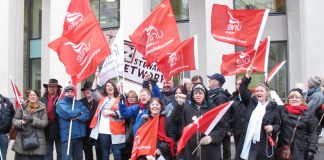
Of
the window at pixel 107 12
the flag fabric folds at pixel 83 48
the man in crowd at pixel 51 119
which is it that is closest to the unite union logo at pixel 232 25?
the flag fabric folds at pixel 83 48

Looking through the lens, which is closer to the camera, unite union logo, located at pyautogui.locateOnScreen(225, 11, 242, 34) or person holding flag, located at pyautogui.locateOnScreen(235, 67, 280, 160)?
person holding flag, located at pyautogui.locateOnScreen(235, 67, 280, 160)

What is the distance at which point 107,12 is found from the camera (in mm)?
18250

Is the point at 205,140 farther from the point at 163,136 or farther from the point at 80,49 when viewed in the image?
the point at 80,49

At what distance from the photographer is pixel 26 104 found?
329 inches

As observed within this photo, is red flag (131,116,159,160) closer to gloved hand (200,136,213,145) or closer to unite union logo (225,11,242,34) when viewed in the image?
gloved hand (200,136,213,145)

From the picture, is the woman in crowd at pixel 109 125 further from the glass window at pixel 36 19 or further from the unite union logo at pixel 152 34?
the glass window at pixel 36 19

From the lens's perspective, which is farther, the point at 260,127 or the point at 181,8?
the point at 181,8

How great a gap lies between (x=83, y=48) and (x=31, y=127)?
180 cm

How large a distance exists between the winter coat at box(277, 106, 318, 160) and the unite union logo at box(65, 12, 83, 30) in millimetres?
4348

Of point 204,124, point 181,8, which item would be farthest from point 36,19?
point 204,124

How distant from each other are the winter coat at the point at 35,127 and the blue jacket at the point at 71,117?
33cm

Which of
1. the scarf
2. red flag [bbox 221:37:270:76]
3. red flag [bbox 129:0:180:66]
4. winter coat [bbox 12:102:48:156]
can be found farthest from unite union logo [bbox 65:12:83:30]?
the scarf

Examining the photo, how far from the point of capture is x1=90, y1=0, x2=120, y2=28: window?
18.1m

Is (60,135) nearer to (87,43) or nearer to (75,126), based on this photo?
(75,126)
